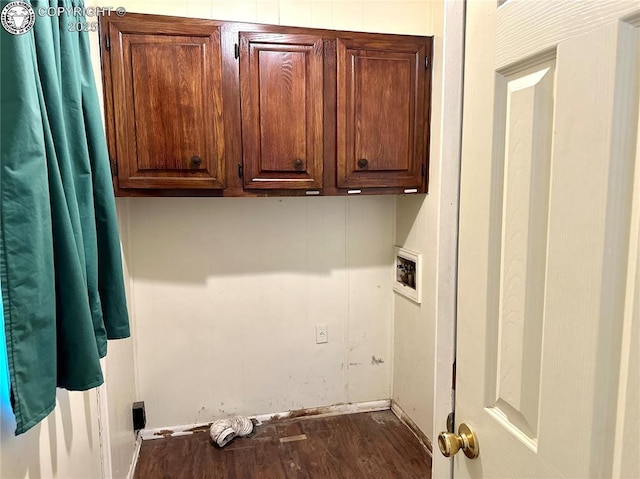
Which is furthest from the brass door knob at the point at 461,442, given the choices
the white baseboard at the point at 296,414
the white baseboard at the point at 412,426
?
the white baseboard at the point at 296,414

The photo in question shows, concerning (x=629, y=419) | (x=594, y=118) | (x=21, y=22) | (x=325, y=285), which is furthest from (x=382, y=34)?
(x=629, y=419)

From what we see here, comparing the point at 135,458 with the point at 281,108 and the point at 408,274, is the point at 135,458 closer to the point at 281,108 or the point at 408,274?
the point at 408,274

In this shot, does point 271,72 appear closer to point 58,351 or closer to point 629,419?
point 58,351

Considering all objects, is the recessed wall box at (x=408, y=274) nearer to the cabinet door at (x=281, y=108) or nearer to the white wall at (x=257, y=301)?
the white wall at (x=257, y=301)

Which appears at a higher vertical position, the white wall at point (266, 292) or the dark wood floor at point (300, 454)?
the white wall at point (266, 292)

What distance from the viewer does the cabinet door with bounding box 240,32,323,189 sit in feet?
6.75

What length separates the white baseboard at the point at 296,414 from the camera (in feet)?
8.19

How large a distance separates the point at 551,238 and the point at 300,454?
6.84 ft

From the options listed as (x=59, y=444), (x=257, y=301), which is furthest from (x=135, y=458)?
(x=59, y=444)

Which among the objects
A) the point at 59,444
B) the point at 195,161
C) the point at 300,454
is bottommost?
the point at 300,454

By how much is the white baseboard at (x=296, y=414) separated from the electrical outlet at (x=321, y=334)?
1.38ft

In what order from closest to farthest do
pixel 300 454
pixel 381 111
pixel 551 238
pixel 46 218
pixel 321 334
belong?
pixel 551 238
pixel 46 218
pixel 381 111
pixel 300 454
pixel 321 334

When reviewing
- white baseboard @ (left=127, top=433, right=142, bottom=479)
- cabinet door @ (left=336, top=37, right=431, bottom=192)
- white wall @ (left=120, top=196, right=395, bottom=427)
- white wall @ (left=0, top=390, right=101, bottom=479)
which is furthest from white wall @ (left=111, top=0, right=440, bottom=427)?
white wall @ (left=0, top=390, right=101, bottom=479)

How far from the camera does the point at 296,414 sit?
268 cm
